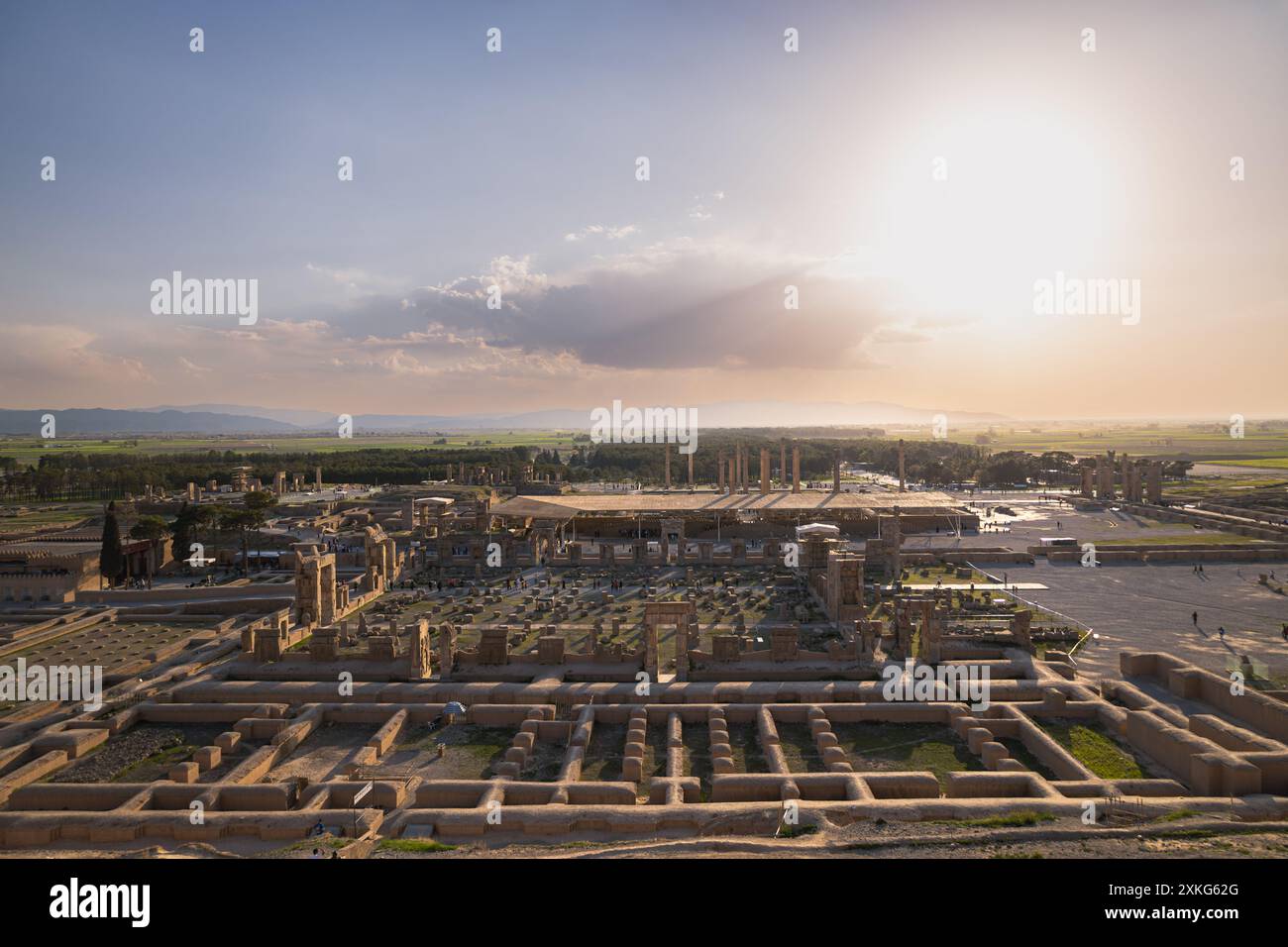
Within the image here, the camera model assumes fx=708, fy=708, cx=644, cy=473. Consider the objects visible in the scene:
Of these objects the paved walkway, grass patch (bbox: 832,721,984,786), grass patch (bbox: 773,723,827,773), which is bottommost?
grass patch (bbox: 832,721,984,786)

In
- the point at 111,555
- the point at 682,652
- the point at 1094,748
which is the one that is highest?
the point at 111,555

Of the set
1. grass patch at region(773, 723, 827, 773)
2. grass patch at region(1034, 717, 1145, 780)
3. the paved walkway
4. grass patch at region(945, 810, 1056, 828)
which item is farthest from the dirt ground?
the paved walkway

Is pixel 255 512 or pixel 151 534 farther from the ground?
pixel 255 512

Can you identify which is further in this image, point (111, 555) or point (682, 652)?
point (111, 555)

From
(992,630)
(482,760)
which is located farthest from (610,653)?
(992,630)

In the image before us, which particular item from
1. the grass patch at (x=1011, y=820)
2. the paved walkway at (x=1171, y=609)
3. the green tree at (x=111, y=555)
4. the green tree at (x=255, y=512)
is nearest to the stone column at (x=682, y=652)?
the grass patch at (x=1011, y=820)

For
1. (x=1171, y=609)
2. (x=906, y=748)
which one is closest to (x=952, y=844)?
(x=906, y=748)

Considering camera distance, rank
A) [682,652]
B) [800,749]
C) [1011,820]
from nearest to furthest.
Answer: [1011,820] → [800,749] → [682,652]

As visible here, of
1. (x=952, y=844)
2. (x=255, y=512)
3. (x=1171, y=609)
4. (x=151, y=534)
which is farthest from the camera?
(x=255, y=512)

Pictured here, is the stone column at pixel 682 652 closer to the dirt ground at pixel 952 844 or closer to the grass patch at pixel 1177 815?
the dirt ground at pixel 952 844

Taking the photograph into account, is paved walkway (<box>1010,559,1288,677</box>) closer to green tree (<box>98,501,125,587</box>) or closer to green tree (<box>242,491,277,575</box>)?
green tree (<box>242,491,277,575</box>)

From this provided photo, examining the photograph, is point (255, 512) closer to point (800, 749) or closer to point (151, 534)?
point (151, 534)
